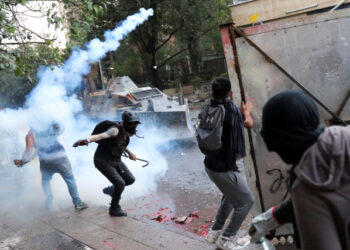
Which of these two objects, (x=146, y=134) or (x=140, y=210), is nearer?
(x=140, y=210)

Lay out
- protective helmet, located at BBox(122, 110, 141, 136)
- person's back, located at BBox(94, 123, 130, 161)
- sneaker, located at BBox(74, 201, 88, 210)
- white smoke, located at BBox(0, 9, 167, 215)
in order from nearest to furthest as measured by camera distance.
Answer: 1. protective helmet, located at BBox(122, 110, 141, 136)
2. person's back, located at BBox(94, 123, 130, 161)
3. sneaker, located at BBox(74, 201, 88, 210)
4. white smoke, located at BBox(0, 9, 167, 215)

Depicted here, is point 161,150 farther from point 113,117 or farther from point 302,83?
point 302,83

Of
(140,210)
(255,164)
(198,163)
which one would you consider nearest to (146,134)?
(198,163)

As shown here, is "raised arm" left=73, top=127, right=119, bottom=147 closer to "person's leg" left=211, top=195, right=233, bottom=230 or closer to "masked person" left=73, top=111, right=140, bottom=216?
"masked person" left=73, top=111, right=140, bottom=216

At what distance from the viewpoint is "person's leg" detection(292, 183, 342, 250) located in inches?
60.4

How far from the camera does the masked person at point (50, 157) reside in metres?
6.18

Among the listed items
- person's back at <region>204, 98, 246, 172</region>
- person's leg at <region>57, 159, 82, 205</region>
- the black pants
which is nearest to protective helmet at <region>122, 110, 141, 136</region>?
the black pants

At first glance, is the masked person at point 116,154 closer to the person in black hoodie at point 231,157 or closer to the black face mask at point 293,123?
the person in black hoodie at point 231,157

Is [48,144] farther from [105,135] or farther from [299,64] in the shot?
[299,64]

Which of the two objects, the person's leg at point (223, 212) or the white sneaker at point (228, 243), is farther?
the person's leg at point (223, 212)

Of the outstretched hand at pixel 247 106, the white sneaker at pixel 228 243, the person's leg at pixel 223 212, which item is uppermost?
the outstretched hand at pixel 247 106

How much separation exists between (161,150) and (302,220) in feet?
30.1

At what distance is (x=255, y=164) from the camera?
4.00 m

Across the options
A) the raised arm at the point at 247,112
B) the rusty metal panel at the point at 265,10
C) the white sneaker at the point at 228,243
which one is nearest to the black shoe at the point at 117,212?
the white sneaker at the point at 228,243
